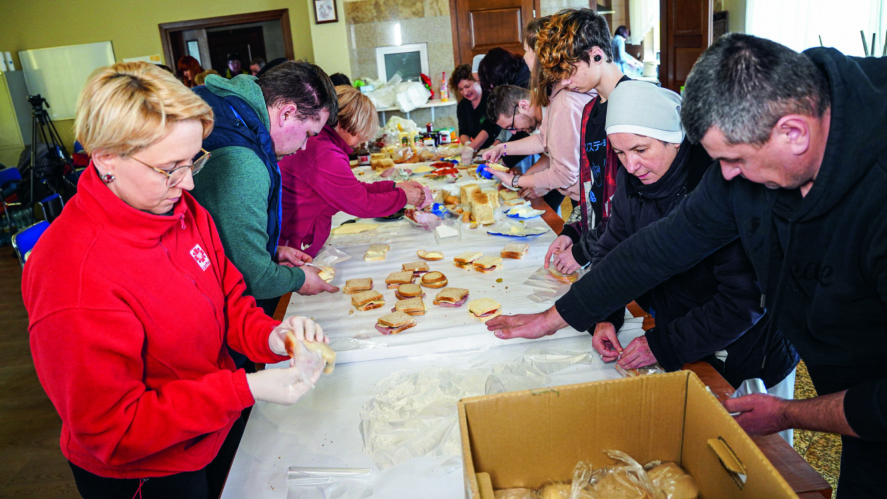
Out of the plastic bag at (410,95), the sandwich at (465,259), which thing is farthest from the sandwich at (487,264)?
the plastic bag at (410,95)

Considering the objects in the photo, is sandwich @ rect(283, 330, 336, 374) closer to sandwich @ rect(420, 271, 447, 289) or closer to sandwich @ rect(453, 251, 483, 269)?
sandwich @ rect(420, 271, 447, 289)

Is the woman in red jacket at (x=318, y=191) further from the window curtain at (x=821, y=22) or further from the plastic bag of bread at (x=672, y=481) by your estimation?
the window curtain at (x=821, y=22)

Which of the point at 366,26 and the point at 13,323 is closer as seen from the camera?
the point at 13,323

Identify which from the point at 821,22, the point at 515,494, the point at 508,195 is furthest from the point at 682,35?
the point at 515,494

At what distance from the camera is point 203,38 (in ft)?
27.2

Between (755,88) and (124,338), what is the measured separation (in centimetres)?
113

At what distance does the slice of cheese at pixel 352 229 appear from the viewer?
2.81 m

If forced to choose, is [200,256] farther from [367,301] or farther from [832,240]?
[832,240]

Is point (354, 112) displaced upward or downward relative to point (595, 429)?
upward

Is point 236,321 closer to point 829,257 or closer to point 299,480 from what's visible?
point 299,480

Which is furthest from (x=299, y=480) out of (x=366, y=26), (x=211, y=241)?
(x=366, y=26)

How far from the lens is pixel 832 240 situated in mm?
968

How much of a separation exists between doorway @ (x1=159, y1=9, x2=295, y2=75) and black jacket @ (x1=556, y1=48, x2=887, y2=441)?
7699 millimetres

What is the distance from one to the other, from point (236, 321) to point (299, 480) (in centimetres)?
41
